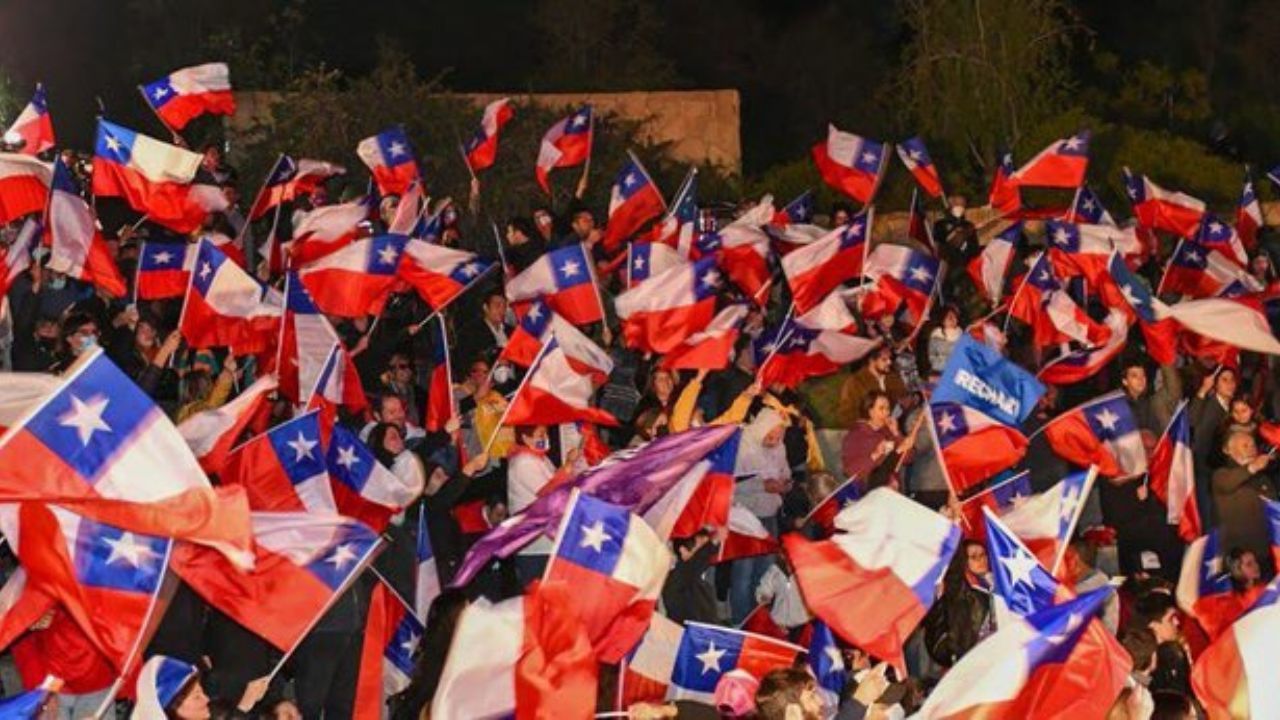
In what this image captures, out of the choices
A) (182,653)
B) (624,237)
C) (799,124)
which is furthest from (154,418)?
(799,124)

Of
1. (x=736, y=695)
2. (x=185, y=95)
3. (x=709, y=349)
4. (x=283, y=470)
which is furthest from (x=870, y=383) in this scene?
(x=736, y=695)

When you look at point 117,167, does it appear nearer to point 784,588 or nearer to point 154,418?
point 784,588

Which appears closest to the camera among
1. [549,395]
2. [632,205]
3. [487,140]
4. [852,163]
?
[549,395]

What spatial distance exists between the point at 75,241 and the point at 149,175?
5.26 ft

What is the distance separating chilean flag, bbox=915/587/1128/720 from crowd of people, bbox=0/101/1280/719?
0.59m

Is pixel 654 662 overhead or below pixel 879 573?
below

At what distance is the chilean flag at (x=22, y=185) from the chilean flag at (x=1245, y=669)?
10322 mm

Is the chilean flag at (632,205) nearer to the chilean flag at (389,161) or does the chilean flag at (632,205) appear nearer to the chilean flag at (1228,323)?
the chilean flag at (389,161)

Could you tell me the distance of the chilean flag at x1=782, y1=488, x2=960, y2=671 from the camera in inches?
487

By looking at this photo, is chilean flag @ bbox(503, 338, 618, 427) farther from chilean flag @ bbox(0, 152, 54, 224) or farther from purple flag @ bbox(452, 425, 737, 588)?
chilean flag @ bbox(0, 152, 54, 224)

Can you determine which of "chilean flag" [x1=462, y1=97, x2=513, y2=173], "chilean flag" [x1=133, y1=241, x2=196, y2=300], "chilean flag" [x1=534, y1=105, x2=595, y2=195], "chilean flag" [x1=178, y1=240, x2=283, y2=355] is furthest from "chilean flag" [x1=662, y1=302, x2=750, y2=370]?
"chilean flag" [x1=534, y1=105, x2=595, y2=195]

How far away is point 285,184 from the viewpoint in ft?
69.4

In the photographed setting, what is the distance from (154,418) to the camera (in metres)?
10.6

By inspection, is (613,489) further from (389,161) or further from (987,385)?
(389,161)
